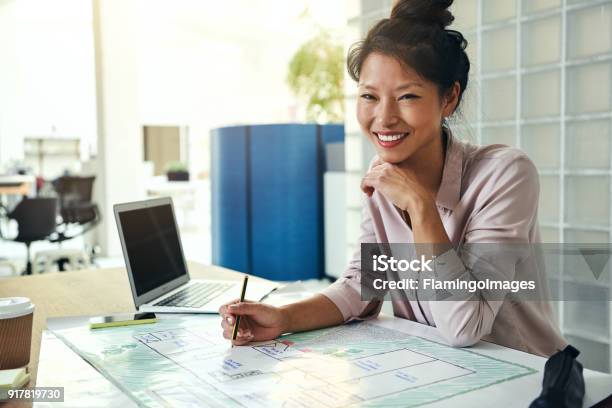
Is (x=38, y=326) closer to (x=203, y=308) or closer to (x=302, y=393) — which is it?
(x=203, y=308)

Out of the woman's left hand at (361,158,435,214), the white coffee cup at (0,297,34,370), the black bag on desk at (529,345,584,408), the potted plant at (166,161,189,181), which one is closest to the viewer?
the black bag on desk at (529,345,584,408)

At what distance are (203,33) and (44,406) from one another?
11.6 meters

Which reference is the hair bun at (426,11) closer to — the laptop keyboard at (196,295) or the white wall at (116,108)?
the laptop keyboard at (196,295)

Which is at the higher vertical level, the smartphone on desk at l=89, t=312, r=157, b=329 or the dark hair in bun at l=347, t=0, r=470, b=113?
the dark hair in bun at l=347, t=0, r=470, b=113

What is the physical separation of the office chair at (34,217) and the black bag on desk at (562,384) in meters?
4.56

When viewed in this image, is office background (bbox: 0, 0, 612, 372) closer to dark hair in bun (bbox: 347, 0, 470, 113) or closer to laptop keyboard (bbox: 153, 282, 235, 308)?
dark hair in bun (bbox: 347, 0, 470, 113)

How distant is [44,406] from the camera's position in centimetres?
79

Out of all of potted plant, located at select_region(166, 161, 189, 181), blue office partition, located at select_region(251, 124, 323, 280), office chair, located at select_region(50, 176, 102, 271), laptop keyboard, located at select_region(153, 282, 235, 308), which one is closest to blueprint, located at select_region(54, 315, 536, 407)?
laptop keyboard, located at select_region(153, 282, 235, 308)

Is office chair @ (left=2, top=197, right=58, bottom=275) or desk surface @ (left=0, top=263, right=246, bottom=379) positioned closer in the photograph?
desk surface @ (left=0, top=263, right=246, bottom=379)

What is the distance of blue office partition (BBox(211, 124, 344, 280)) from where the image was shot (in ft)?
15.0

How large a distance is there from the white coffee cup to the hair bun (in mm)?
939

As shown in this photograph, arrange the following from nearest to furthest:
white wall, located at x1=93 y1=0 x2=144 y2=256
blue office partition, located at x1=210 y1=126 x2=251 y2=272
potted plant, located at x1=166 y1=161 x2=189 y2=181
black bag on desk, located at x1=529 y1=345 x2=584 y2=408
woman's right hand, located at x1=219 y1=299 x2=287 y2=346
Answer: black bag on desk, located at x1=529 y1=345 x2=584 y2=408 < woman's right hand, located at x1=219 y1=299 x2=287 y2=346 < blue office partition, located at x1=210 y1=126 x2=251 y2=272 < white wall, located at x1=93 y1=0 x2=144 y2=256 < potted plant, located at x1=166 y1=161 x2=189 y2=181

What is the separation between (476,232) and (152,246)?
0.79 meters

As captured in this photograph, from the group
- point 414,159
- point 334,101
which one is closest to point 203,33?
point 334,101
